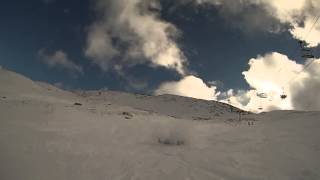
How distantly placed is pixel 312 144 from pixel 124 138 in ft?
30.9

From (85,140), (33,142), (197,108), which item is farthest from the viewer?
(197,108)

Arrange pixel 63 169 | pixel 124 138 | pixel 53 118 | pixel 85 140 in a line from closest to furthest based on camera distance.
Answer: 1. pixel 63 169
2. pixel 85 140
3. pixel 124 138
4. pixel 53 118

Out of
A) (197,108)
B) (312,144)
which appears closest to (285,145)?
(312,144)

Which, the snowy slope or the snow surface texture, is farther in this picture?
the snowy slope

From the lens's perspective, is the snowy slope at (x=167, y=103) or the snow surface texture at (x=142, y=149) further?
the snowy slope at (x=167, y=103)

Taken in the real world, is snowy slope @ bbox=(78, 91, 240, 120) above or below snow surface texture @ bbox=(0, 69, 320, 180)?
above

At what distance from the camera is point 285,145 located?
20359mm

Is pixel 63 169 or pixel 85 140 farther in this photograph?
pixel 85 140

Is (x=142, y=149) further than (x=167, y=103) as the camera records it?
No

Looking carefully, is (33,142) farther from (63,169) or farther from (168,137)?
(168,137)

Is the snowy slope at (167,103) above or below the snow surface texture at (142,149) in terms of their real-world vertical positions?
above

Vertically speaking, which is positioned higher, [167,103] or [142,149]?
[167,103]

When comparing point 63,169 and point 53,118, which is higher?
point 53,118

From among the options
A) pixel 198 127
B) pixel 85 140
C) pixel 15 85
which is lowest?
pixel 85 140
